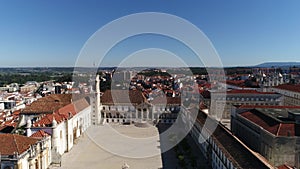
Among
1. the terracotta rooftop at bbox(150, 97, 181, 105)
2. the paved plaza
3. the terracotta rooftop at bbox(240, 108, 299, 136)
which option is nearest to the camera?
the terracotta rooftop at bbox(240, 108, 299, 136)

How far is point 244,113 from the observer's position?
28.7 metres

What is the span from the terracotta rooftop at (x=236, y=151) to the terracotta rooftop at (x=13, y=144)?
14932mm

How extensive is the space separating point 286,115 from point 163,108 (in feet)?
67.5

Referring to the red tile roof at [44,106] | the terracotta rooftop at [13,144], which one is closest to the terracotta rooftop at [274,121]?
the terracotta rooftop at [13,144]

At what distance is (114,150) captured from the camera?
1165 inches

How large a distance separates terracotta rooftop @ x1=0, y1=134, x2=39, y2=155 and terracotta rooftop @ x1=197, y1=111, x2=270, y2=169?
1493 cm

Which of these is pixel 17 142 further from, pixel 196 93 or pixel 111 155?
pixel 196 93

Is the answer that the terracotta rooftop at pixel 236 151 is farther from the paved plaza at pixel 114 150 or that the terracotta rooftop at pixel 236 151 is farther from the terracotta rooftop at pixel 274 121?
the paved plaza at pixel 114 150

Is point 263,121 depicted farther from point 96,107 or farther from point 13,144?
point 96,107

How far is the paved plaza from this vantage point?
82.8 feet

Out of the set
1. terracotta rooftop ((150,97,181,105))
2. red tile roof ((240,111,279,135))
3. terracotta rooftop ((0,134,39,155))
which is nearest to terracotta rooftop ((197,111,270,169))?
red tile roof ((240,111,279,135))

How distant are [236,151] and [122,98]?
2745cm

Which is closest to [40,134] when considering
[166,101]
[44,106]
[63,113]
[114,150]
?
[63,113]

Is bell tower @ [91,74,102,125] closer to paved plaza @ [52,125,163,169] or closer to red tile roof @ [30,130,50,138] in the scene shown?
paved plaza @ [52,125,163,169]
